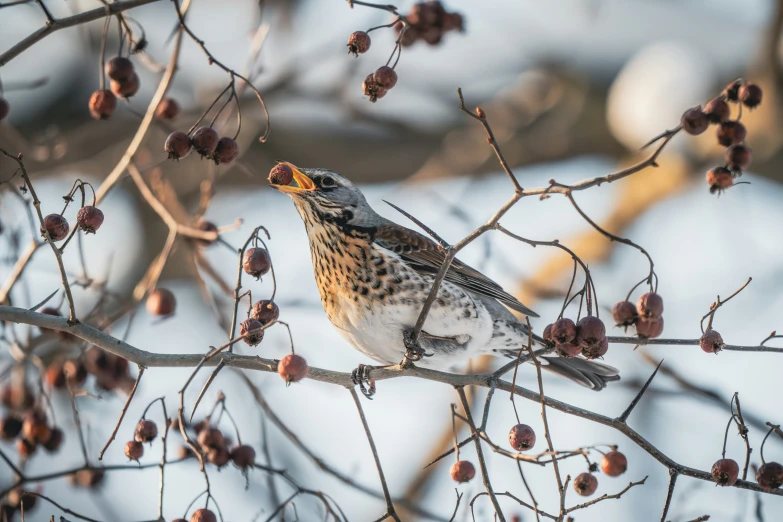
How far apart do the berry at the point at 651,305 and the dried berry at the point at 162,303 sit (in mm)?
1989

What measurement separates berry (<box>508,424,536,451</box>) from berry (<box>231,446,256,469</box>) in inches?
42.9

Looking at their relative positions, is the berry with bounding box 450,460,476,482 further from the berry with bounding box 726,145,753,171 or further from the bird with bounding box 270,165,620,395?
the berry with bounding box 726,145,753,171

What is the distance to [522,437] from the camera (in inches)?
121

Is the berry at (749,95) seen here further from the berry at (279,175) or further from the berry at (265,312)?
the berry at (279,175)

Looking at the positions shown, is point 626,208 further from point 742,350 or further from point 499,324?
point 742,350

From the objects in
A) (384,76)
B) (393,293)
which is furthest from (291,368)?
(393,293)

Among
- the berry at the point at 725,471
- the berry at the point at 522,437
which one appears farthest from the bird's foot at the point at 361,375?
the berry at the point at 725,471

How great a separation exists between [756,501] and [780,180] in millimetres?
5674

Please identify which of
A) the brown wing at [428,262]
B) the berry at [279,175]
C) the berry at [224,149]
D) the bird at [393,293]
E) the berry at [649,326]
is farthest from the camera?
the brown wing at [428,262]

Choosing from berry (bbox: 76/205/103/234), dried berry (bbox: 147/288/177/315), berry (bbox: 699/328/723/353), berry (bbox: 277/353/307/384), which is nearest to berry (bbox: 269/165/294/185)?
dried berry (bbox: 147/288/177/315)

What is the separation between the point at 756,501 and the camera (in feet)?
10.3

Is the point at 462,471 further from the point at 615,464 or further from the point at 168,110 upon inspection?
the point at 168,110

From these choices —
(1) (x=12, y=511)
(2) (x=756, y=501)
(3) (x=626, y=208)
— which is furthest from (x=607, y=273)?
(1) (x=12, y=511)

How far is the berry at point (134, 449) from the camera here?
324 centimetres
